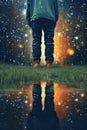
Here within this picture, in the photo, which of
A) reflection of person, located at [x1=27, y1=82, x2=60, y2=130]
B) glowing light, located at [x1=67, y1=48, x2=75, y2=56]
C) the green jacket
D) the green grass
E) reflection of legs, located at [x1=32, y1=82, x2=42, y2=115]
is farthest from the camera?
glowing light, located at [x1=67, y1=48, x2=75, y2=56]

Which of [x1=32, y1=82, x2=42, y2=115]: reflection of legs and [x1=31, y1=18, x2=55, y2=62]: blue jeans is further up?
[x1=32, y1=82, x2=42, y2=115]: reflection of legs

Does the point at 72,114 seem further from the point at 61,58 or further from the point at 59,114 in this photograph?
the point at 61,58

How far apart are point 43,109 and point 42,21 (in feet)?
7.91

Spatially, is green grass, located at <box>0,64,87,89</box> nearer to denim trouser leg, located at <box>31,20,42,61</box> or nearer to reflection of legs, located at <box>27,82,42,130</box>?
reflection of legs, located at <box>27,82,42,130</box>

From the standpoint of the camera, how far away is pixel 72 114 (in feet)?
4.59

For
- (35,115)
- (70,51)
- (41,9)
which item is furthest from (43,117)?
(70,51)

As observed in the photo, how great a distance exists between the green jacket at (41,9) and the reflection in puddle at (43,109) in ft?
5.51

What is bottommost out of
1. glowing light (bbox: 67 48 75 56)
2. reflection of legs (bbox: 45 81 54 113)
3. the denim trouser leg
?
glowing light (bbox: 67 48 75 56)

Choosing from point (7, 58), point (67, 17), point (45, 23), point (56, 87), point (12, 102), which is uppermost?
point (12, 102)

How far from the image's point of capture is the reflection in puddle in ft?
4.03

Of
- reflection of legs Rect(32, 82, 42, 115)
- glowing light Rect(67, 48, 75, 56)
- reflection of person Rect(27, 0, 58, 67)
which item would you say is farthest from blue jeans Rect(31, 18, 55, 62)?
reflection of legs Rect(32, 82, 42, 115)

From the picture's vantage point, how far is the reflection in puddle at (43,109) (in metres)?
1.23

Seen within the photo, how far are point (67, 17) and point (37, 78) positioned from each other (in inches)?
105

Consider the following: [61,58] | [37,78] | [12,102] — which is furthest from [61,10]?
[12,102]
